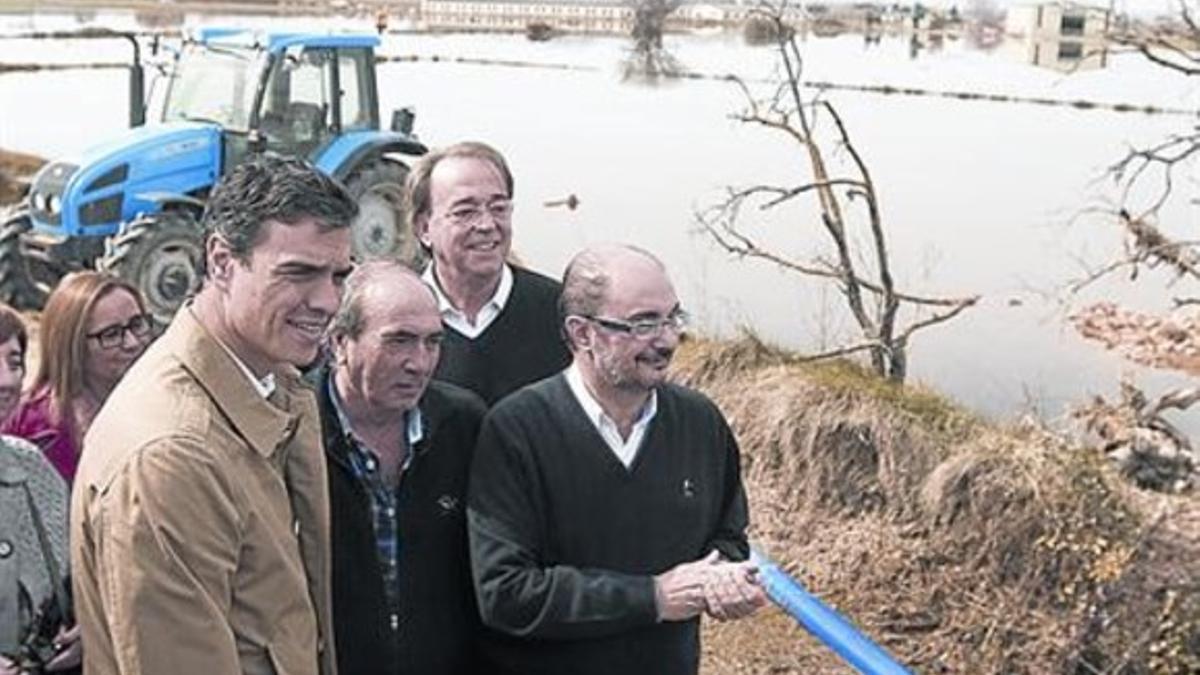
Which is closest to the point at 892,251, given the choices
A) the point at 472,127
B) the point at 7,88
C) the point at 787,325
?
the point at 787,325

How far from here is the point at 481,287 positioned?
8.71 feet

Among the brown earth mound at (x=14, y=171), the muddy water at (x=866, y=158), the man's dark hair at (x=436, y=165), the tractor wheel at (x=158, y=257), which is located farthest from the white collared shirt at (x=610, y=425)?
the brown earth mound at (x=14, y=171)

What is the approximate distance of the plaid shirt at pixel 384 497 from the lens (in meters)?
2.06

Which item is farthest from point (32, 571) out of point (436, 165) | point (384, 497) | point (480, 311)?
point (436, 165)

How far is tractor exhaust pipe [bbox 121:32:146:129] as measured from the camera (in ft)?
27.5

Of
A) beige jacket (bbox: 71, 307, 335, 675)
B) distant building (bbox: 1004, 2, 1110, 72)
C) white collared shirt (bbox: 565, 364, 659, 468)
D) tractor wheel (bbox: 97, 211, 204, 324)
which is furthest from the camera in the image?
tractor wheel (bbox: 97, 211, 204, 324)

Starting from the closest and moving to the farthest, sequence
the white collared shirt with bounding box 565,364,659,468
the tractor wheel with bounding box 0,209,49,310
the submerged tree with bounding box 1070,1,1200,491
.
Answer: the white collared shirt with bounding box 565,364,659,468
the submerged tree with bounding box 1070,1,1200,491
the tractor wheel with bounding box 0,209,49,310

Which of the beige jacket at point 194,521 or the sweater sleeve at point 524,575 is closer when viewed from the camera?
the beige jacket at point 194,521

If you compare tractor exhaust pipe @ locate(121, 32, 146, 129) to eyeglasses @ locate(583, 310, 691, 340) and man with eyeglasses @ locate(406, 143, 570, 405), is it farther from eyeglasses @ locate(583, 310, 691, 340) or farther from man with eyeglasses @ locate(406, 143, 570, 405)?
eyeglasses @ locate(583, 310, 691, 340)

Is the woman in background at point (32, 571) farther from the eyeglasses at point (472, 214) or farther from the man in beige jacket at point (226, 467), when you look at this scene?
the eyeglasses at point (472, 214)

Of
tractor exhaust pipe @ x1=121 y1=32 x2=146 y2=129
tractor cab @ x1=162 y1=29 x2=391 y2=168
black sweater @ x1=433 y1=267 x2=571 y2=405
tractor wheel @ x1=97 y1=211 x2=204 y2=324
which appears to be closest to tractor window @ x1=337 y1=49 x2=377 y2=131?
tractor cab @ x1=162 y1=29 x2=391 y2=168

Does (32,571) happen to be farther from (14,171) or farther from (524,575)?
(14,171)

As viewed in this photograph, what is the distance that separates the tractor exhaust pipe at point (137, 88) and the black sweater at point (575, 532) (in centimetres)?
685

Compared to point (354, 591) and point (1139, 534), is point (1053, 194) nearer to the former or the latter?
point (1139, 534)
